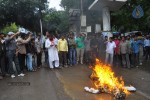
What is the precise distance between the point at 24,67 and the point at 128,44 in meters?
6.13

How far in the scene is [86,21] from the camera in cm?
2498

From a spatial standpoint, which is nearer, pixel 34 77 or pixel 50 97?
pixel 50 97

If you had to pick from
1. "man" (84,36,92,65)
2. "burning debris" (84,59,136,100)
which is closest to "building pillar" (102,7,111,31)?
"man" (84,36,92,65)

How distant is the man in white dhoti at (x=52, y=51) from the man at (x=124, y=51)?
3.78 metres

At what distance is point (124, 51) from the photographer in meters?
16.9

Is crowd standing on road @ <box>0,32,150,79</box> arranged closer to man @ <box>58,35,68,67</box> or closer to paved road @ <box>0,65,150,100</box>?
man @ <box>58,35,68,67</box>

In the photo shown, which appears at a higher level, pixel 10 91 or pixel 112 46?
pixel 112 46

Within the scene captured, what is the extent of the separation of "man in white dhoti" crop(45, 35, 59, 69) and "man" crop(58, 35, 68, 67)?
0.45 meters

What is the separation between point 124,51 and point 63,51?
350cm

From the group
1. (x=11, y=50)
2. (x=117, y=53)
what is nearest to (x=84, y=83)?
(x=11, y=50)

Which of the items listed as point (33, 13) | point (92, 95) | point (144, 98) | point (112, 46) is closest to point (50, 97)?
point (92, 95)

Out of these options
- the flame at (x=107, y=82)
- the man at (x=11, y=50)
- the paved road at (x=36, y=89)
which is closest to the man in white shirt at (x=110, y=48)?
the paved road at (x=36, y=89)

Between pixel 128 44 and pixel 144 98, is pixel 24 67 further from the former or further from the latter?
pixel 144 98

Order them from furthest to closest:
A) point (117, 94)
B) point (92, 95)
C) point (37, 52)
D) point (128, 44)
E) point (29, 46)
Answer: point (128, 44) → point (37, 52) → point (29, 46) → point (92, 95) → point (117, 94)
